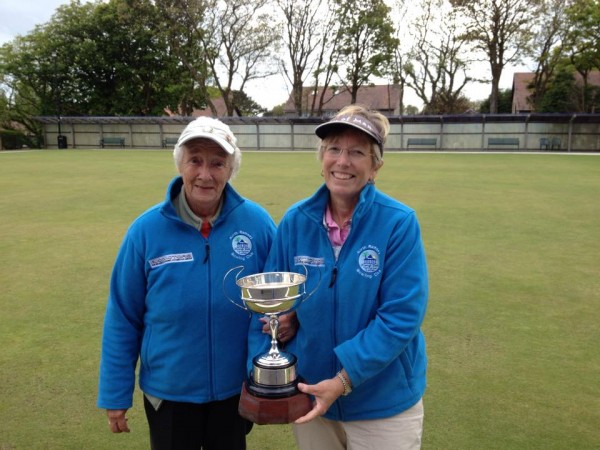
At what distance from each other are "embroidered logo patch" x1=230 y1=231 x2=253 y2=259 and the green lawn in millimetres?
1688

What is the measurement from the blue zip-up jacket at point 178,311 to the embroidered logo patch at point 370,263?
61 cm

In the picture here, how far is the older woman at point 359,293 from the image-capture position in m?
2.19

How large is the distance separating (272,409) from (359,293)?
596 mm

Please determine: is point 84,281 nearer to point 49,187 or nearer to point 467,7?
point 49,187

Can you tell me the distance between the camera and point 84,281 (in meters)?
7.12

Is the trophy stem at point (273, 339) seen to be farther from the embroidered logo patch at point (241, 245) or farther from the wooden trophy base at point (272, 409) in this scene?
the embroidered logo patch at point (241, 245)

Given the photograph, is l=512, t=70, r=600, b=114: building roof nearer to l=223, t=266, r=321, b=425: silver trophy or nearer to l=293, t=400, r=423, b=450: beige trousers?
l=293, t=400, r=423, b=450: beige trousers

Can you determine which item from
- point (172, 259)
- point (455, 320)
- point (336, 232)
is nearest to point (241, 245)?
point (172, 259)

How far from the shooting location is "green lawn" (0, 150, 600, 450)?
3.73 metres

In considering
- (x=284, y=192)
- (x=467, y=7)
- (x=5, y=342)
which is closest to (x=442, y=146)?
(x=467, y=7)

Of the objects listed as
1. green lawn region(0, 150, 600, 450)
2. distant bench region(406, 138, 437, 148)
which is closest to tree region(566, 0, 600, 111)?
distant bench region(406, 138, 437, 148)

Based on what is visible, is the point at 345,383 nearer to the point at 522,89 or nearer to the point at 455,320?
the point at 455,320

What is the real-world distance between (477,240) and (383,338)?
766cm

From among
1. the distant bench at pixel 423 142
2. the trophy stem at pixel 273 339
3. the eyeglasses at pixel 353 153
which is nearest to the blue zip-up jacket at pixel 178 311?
the trophy stem at pixel 273 339
